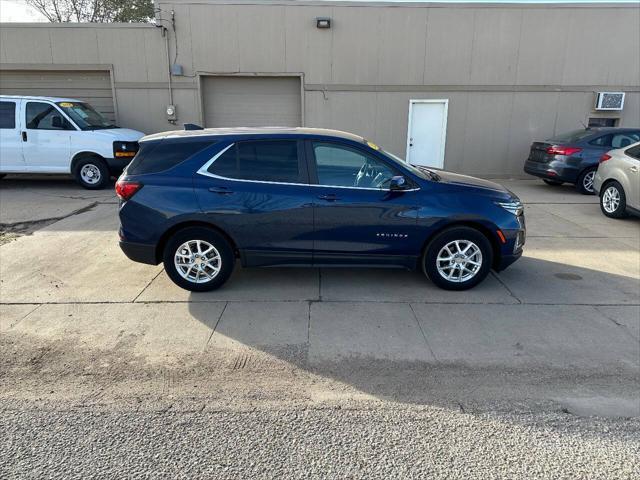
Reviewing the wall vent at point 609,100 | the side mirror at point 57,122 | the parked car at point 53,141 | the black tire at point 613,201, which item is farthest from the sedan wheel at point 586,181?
the side mirror at point 57,122

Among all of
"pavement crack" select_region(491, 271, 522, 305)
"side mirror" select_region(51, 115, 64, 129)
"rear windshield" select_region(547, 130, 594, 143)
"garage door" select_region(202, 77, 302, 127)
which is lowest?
"pavement crack" select_region(491, 271, 522, 305)

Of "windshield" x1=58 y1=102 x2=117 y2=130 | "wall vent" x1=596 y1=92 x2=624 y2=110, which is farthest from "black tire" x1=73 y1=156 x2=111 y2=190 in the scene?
"wall vent" x1=596 y1=92 x2=624 y2=110

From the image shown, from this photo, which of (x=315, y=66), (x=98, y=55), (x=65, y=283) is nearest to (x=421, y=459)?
(x=65, y=283)

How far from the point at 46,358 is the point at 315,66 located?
1067 cm

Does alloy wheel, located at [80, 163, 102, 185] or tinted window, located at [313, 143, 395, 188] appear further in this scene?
alloy wheel, located at [80, 163, 102, 185]

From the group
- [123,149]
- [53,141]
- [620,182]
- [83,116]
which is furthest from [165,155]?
[620,182]

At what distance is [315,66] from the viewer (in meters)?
12.4

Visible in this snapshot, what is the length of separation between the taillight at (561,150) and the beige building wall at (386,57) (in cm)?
239

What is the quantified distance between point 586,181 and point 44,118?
1253 cm

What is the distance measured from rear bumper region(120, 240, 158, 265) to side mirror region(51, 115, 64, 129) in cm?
693

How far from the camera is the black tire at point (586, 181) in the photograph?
1050 cm

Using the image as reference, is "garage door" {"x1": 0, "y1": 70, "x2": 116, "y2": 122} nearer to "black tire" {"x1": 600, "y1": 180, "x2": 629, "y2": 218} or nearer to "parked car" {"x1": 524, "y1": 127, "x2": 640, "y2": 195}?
"parked car" {"x1": 524, "y1": 127, "x2": 640, "y2": 195}

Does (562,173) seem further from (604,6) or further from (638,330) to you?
(638,330)

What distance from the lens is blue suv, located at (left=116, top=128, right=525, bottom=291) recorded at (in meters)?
4.61
